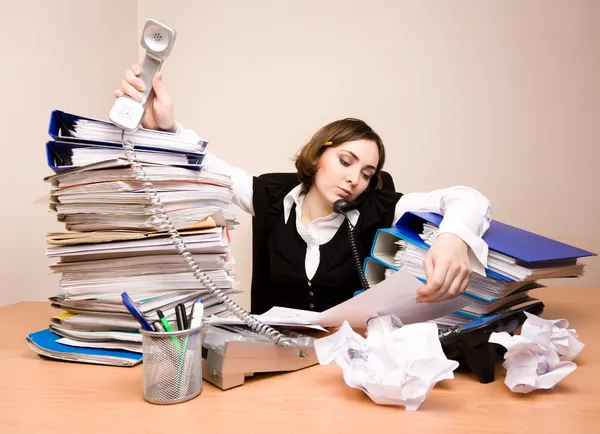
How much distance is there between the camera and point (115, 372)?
766 millimetres

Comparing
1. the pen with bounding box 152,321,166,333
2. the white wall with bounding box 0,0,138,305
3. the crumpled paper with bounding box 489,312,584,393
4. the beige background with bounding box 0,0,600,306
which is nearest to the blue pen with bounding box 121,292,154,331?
the pen with bounding box 152,321,166,333

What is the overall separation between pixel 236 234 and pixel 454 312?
4.83 feet

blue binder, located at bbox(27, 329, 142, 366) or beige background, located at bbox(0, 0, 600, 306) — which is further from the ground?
beige background, located at bbox(0, 0, 600, 306)

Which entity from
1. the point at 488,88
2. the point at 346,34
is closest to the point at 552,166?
the point at 488,88

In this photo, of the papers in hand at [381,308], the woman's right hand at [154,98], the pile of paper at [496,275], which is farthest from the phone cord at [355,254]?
the woman's right hand at [154,98]

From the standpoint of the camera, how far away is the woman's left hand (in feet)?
2.72

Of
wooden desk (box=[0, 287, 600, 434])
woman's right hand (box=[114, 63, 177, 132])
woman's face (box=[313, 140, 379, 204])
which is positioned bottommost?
wooden desk (box=[0, 287, 600, 434])

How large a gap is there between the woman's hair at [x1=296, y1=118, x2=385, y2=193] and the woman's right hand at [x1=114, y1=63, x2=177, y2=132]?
0.56 meters

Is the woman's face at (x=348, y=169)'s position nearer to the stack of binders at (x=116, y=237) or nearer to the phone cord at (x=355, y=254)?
the phone cord at (x=355, y=254)

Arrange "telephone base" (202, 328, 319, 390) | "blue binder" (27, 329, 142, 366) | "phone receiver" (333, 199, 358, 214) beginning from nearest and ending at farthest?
"telephone base" (202, 328, 319, 390) → "blue binder" (27, 329, 142, 366) → "phone receiver" (333, 199, 358, 214)

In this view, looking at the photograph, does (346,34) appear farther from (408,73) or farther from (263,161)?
(263,161)

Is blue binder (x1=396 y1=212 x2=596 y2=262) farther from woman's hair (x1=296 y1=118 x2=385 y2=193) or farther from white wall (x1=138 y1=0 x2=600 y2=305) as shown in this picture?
white wall (x1=138 y1=0 x2=600 y2=305)

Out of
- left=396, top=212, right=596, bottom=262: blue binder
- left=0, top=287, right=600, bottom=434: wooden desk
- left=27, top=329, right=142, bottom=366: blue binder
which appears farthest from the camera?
left=396, top=212, right=596, bottom=262: blue binder

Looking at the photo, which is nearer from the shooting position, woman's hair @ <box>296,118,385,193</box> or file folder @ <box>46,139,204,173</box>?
file folder @ <box>46,139,204,173</box>
